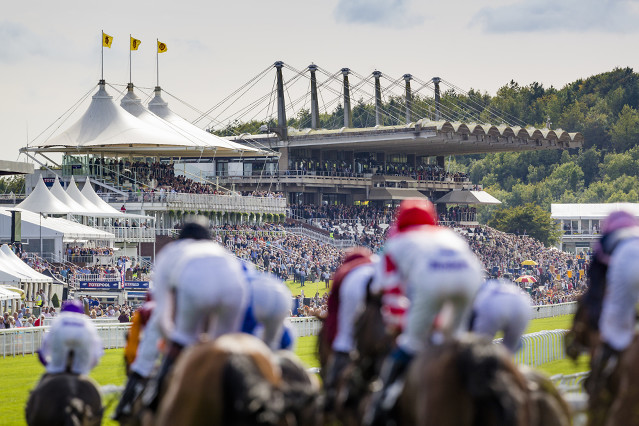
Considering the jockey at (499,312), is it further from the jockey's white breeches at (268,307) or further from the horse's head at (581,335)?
the jockey's white breeches at (268,307)

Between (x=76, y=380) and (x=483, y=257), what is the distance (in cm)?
5118

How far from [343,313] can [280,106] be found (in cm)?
6982

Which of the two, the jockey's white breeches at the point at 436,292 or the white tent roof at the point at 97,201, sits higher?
the white tent roof at the point at 97,201

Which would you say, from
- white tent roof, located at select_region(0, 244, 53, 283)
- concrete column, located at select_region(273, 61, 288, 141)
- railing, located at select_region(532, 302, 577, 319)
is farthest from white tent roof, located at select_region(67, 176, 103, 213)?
concrete column, located at select_region(273, 61, 288, 141)

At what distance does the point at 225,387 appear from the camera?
251 inches

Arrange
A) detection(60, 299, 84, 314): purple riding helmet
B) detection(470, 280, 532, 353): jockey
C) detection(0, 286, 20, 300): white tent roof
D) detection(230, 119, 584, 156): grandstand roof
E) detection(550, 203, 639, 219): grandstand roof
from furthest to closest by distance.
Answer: detection(550, 203, 639, 219): grandstand roof → detection(230, 119, 584, 156): grandstand roof → detection(0, 286, 20, 300): white tent roof → detection(60, 299, 84, 314): purple riding helmet → detection(470, 280, 532, 353): jockey

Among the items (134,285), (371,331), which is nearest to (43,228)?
(134,285)

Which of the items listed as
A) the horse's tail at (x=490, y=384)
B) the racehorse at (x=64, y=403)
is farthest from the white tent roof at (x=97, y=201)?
the horse's tail at (x=490, y=384)

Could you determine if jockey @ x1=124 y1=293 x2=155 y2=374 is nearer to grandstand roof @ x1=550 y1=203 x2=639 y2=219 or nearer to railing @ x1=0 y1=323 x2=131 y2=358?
railing @ x1=0 y1=323 x2=131 y2=358

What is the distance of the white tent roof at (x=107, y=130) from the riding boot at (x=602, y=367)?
46.4 metres

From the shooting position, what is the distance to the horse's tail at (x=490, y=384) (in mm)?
6098

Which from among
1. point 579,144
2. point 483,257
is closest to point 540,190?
point 579,144

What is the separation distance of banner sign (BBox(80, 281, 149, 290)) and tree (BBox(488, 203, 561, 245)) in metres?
50.7

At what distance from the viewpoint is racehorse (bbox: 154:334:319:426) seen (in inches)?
245
